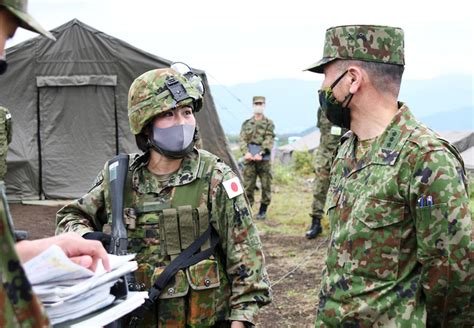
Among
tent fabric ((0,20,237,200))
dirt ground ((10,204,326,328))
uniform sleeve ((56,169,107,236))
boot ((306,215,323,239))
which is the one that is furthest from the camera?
tent fabric ((0,20,237,200))

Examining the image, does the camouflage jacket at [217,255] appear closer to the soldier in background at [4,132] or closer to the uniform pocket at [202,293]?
the uniform pocket at [202,293]

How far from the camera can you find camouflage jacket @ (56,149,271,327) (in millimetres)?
2398

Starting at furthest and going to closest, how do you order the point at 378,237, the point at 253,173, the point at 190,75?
1. the point at 253,173
2. the point at 190,75
3. the point at 378,237

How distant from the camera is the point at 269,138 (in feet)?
33.9

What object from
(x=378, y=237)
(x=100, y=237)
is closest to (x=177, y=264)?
(x=100, y=237)

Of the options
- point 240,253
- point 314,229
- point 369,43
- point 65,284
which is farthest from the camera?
point 314,229

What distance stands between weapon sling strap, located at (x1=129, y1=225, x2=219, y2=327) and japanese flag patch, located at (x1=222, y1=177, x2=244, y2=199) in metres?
0.17

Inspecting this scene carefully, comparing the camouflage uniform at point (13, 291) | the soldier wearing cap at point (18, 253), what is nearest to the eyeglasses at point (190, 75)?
the soldier wearing cap at point (18, 253)

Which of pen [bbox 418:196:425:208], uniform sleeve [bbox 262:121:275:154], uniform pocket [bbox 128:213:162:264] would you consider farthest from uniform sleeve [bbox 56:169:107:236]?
uniform sleeve [bbox 262:121:275:154]

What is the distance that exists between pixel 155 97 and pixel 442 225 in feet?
4.14

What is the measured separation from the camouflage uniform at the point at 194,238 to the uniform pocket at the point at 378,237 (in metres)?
0.49

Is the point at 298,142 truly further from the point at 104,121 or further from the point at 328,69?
the point at 328,69

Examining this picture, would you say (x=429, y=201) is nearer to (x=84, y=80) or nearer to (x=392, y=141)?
(x=392, y=141)

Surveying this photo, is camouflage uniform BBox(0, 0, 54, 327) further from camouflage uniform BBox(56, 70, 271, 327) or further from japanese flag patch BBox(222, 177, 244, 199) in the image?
japanese flag patch BBox(222, 177, 244, 199)
